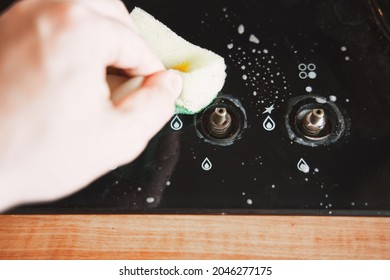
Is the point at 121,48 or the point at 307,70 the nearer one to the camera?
the point at 121,48

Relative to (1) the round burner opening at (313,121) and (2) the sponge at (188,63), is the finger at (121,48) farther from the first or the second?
(1) the round burner opening at (313,121)

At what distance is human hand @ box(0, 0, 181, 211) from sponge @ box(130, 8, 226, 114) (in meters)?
0.11

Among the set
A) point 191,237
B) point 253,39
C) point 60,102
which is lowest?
point 191,237

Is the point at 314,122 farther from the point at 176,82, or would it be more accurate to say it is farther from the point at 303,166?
the point at 176,82

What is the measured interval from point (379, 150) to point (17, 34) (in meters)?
0.39

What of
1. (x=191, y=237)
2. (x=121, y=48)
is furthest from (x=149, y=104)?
(x=191, y=237)

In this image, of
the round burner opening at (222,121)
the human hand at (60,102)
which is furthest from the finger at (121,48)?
the round burner opening at (222,121)

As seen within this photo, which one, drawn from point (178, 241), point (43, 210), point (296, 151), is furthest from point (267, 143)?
point (43, 210)

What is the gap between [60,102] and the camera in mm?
369

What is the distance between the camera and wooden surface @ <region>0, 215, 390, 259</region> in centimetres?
52

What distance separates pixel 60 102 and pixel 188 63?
0.70 feet

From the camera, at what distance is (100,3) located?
0.44 m

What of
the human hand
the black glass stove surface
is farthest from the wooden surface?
the human hand

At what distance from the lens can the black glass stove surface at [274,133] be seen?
526 millimetres
